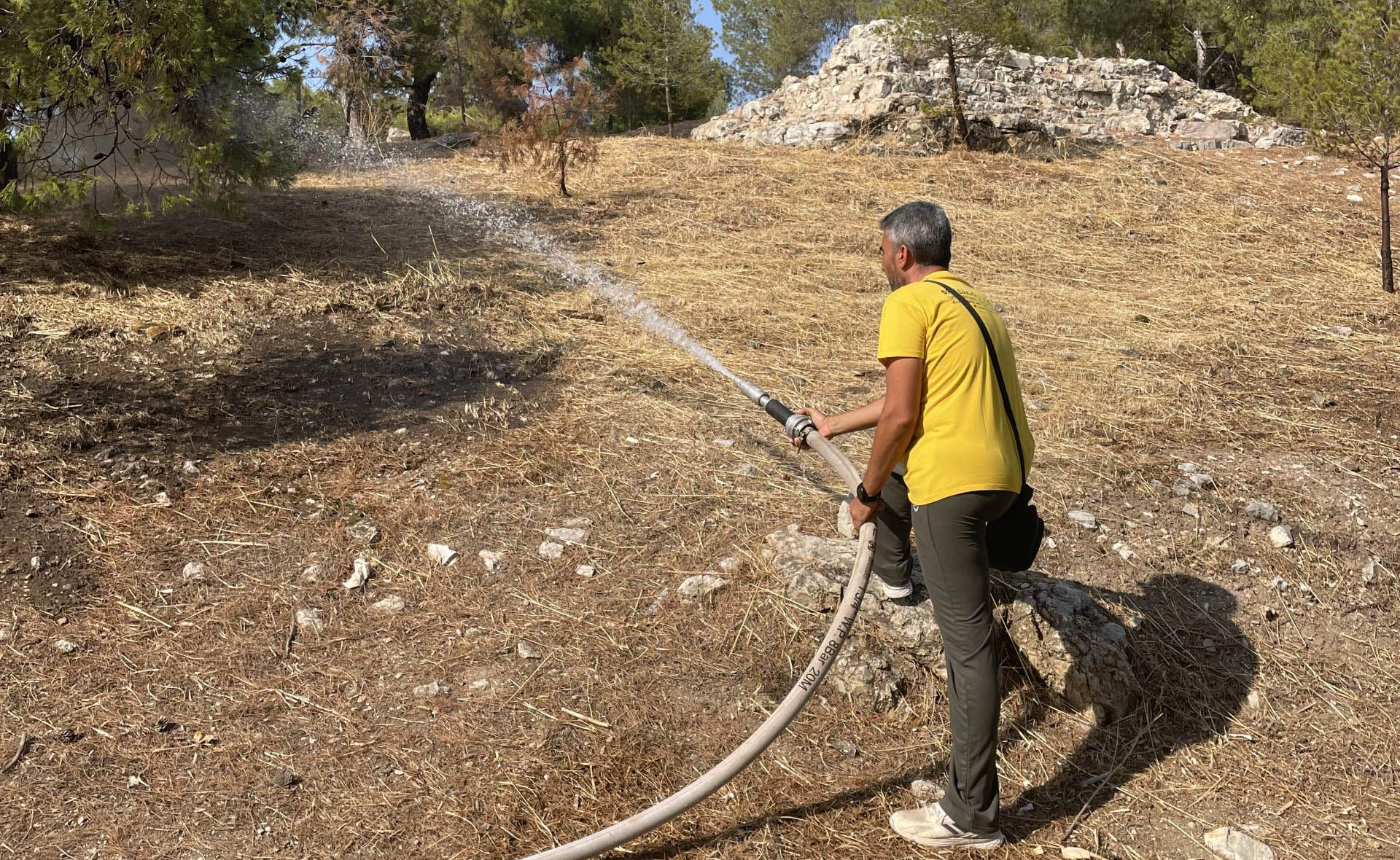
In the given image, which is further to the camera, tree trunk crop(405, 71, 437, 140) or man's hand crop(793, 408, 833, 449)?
tree trunk crop(405, 71, 437, 140)

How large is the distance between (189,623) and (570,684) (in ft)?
4.30

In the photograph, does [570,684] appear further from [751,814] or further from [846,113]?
[846,113]

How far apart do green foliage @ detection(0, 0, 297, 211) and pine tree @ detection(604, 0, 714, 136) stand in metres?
11.2

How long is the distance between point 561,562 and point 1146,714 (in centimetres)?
210

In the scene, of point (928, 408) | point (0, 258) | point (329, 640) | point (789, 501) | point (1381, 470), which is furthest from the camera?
point (0, 258)

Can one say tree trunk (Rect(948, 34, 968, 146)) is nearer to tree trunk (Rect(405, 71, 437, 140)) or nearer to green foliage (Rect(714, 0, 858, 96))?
tree trunk (Rect(405, 71, 437, 140))

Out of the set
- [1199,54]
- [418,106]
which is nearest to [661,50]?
[418,106]

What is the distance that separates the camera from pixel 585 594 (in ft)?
11.9

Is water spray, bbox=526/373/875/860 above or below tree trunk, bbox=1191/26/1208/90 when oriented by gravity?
below

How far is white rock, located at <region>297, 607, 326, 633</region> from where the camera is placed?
339 cm

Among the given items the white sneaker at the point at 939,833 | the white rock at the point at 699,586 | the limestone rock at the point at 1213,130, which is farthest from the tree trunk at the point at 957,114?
the white sneaker at the point at 939,833

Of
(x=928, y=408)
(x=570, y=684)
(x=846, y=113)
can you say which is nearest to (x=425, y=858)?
(x=570, y=684)

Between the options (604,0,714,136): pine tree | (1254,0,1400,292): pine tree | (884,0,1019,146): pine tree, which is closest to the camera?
(1254,0,1400,292): pine tree

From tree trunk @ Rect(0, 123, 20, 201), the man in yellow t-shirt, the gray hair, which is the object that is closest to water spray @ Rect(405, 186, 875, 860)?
the man in yellow t-shirt
